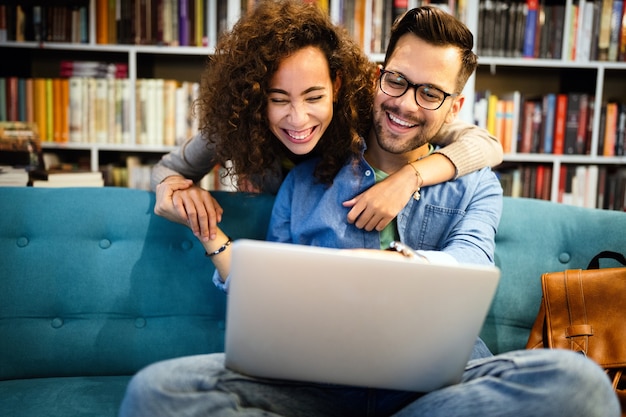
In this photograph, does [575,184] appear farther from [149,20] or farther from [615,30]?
[149,20]

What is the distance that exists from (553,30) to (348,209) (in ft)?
5.44

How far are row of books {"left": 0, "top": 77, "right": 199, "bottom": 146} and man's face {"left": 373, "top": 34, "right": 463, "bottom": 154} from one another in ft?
4.49

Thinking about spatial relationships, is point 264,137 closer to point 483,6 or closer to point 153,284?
point 153,284

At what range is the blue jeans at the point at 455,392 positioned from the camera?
799 millimetres

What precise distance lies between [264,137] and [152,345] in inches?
22.6

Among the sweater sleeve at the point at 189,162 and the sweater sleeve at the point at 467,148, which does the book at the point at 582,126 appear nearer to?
the sweater sleeve at the point at 467,148

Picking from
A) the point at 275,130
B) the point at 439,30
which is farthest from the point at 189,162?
the point at 439,30

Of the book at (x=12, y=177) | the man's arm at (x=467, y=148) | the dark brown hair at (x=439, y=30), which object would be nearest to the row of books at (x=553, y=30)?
the man's arm at (x=467, y=148)

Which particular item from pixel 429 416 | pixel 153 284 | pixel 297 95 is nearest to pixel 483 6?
pixel 297 95

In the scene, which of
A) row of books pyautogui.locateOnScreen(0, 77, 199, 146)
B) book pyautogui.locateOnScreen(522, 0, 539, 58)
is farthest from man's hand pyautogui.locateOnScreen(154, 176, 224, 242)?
book pyautogui.locateOnScreen(522, 0, 539, 58)

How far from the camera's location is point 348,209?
4.16ft

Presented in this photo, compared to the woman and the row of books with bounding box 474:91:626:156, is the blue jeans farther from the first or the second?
the row of books with bounding box 474:91:626:156

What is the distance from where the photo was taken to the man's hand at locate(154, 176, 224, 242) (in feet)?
4.02

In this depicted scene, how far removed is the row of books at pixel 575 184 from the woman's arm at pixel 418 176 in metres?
1.22
